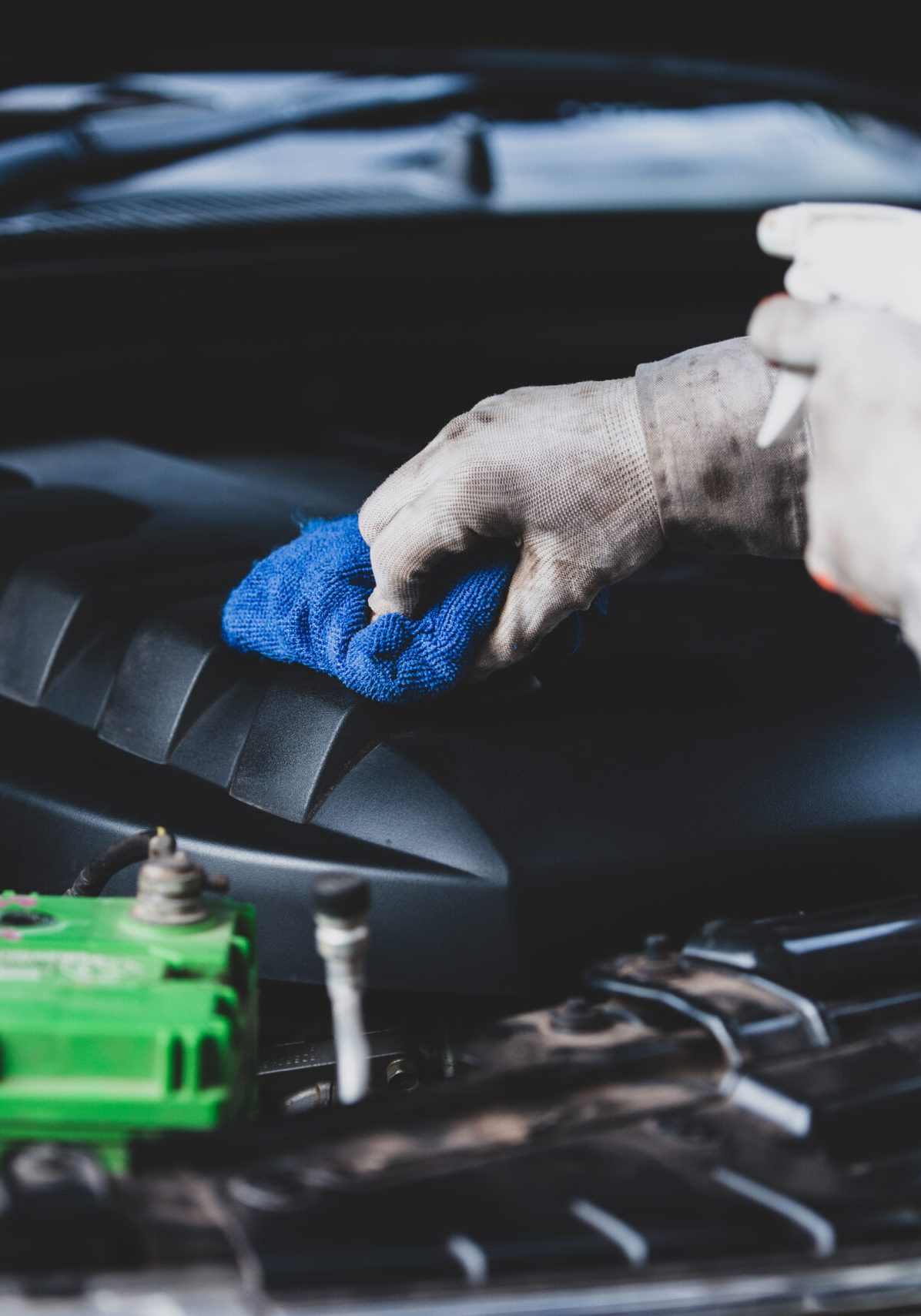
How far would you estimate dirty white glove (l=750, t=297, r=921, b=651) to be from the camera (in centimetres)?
76

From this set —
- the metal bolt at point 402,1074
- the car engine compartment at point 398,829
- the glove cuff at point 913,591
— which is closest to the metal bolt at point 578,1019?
the car engine compartment at point 398,829

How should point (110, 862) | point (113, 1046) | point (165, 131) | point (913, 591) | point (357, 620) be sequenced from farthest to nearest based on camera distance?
point (165, 131), point (357, 620), point (110, 862), point (113, 1046), point (913, 591)

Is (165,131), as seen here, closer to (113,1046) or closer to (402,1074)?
(402,1074)

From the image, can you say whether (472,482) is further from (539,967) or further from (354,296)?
(354,296)

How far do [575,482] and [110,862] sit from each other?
445 mm

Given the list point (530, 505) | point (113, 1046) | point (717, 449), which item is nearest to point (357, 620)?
point (530, 505)

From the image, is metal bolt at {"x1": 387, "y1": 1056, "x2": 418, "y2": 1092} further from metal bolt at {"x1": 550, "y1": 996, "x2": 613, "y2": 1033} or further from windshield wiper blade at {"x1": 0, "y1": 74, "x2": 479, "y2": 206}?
windshield wiper blade at {"x1": 0, "y1": 74, "x2": 479, "y2": 206}

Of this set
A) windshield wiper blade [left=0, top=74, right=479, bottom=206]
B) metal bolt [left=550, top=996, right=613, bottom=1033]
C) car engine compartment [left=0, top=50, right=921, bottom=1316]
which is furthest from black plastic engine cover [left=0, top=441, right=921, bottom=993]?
windshield wiper blade [left=0, top=74, right=479, bottom=206]

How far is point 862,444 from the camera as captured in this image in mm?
787

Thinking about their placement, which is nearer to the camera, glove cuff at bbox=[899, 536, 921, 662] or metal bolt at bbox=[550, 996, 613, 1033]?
glove cuff at bbox=[899, 536, 921, 662]

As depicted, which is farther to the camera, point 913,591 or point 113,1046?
point 113,1046

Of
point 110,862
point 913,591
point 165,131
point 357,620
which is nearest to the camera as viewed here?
point 913,591

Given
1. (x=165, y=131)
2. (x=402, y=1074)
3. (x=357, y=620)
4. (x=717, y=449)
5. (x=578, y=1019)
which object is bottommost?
(x=402, y=1074)

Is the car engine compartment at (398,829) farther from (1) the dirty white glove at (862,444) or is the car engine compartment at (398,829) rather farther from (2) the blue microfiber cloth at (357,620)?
(1) the dirty white glove at (862,444)
